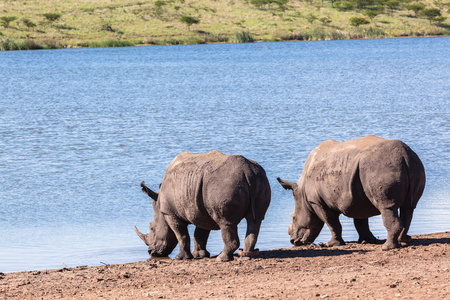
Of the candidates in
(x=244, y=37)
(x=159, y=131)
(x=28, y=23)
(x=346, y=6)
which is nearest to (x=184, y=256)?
(x=159, y=131)

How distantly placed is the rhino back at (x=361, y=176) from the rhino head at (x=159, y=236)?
6.57 ft

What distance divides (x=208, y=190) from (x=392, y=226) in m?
2.42

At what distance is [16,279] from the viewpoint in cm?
892

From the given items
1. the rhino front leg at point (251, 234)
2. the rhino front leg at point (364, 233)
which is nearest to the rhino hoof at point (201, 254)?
the rhino front leg at point (251, 234)

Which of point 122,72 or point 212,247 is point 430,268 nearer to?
point 212,247

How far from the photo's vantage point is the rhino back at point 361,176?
9.38 m

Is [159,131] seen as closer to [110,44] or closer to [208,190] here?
[208,190]

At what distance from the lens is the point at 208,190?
929 cm

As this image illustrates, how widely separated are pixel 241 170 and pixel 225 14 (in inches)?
3779

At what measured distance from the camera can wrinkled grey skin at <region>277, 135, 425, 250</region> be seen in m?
9.40

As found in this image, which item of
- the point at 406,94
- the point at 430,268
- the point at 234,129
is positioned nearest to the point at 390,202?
the point at 430,268

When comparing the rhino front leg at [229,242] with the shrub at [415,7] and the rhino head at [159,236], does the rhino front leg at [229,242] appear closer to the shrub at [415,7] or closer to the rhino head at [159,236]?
the rhino head at [159,236]

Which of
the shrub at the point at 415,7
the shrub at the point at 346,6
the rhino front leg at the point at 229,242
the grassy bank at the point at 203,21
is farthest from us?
the shrub at the point at 346,6

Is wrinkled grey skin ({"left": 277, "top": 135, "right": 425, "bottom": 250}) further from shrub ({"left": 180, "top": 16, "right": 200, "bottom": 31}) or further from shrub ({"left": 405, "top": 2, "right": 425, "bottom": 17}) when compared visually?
shrub ({"left": 405, "top": 2, "right": 425, "bottom": 17})
